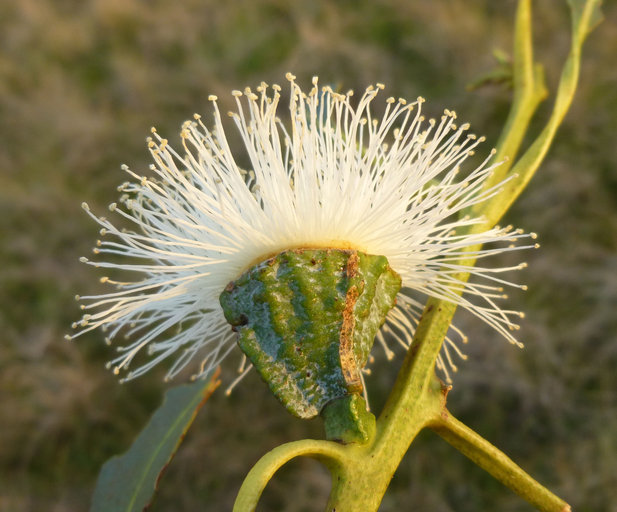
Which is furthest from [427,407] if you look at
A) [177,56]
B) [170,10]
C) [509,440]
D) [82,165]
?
[170,10]

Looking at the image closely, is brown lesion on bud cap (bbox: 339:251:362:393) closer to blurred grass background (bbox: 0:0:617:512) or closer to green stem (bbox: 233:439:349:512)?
green stem (bbox: 233:439:349:512)

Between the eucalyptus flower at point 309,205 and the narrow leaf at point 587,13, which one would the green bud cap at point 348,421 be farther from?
the narrow leaf at point 587,13

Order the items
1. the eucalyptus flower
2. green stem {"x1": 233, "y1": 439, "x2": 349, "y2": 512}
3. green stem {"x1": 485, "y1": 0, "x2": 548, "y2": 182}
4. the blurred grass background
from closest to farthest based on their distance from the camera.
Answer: green stem {"x1": 233, "y1": 439, "x2": 349, "y2": 512} → the eucalyptus flower → green stem {"x1": 485, "y1": 0, "x2": 548, "y2": 182} → the blurred grass background

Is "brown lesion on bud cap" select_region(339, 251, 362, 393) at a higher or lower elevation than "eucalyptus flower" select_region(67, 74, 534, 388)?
lower

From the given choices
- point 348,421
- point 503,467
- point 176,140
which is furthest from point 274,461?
point 176,140

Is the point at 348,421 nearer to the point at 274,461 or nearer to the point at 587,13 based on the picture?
the point at 274,461

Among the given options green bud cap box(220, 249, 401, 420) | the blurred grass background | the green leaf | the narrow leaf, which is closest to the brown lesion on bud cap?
green bud cap box(220, 249, 401, 420)
